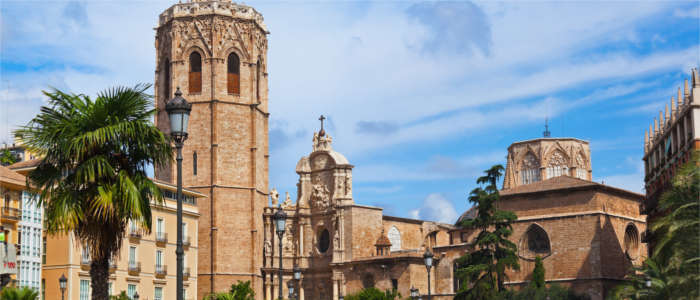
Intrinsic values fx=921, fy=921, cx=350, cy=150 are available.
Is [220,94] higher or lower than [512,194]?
higher

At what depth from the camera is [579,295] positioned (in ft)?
195

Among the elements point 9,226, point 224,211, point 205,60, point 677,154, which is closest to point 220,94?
point 205,60

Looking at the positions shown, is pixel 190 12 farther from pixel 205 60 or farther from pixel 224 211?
pixel 224 211

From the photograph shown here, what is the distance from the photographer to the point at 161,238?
193 ft

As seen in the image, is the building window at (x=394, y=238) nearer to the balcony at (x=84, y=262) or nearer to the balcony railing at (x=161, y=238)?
the balcony railing at (x=161, y=238)

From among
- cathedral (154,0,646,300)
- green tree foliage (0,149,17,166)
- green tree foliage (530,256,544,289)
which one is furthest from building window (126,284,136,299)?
green tree foliage (530,256,544,289)

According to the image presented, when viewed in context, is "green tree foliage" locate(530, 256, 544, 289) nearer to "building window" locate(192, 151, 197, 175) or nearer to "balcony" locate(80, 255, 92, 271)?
"balcony" locate(80, 255, 92, 271)

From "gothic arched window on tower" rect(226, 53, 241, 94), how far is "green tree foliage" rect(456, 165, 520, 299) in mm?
25226

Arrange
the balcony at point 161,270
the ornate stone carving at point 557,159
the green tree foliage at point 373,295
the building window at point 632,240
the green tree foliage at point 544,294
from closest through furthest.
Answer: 1. the green tree foliage at point 544,294
2. the balcony at point 161,270
3. the green tree foliage at point 373,295
4. the building window at point 632,240
5. the ornate stone carving at point 557,159

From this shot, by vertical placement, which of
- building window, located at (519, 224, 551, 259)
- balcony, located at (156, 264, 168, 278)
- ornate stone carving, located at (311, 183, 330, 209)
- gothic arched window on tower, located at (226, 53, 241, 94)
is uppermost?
gothic arched window on tower, located at (226, 53, 241, 94)

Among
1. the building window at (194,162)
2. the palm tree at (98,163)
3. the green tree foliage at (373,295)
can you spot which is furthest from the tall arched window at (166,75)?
the palm tree at (98,163)

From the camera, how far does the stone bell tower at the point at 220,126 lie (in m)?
Answer: 71.6

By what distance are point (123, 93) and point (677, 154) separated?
3364cm

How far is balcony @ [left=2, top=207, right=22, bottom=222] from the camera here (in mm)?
44281
